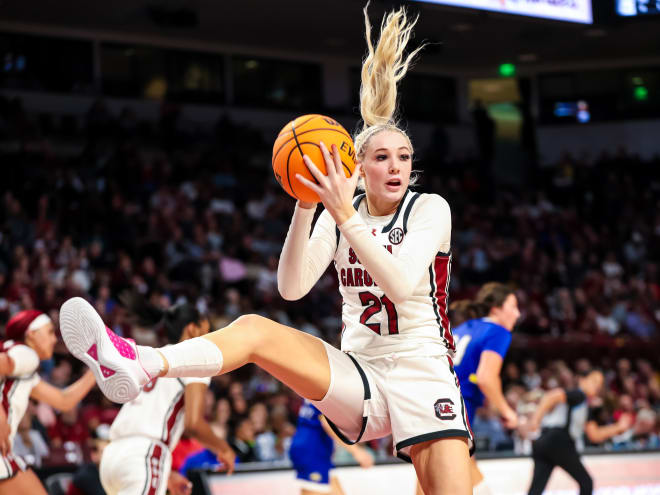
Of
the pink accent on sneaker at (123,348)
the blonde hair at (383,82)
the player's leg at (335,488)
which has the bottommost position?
the player's leg at (335,488)

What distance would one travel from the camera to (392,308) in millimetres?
3639

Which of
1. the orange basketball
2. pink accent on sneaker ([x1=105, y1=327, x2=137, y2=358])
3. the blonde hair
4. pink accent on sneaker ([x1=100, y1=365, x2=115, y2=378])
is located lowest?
pink accent on sneaker ([x1=100, y1=365, x2=115, y2=378])

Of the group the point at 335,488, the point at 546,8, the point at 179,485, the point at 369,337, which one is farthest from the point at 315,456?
the point at 546,8

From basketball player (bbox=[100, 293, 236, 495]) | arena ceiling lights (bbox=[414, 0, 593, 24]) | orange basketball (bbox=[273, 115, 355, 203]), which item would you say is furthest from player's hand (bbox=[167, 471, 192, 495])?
arena ceiling lights (bbox=[414, 0, 593, 24])

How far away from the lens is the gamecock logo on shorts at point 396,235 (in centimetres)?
370

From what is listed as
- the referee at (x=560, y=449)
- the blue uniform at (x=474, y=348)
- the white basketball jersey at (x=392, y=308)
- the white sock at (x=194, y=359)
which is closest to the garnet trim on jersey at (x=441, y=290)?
the white basketball jersey at (x=392, y=308)

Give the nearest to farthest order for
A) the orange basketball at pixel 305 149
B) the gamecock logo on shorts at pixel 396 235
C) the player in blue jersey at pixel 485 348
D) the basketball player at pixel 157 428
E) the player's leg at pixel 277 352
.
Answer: the player's leg at pixel 277 352
the orange basketball at pixel 305 149
the gamecock logo on shorts at pixel 396 235
the basketball player at pixel 157 428
the player in blue jersey at pixel 485 348

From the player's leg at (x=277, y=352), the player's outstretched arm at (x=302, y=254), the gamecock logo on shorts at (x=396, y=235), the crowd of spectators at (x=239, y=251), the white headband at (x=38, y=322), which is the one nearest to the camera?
the player's leg at (x=277, y=352)

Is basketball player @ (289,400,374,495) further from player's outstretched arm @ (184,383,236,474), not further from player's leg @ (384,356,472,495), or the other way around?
player's leg @ (384,356,472,495)

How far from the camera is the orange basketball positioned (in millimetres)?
3416

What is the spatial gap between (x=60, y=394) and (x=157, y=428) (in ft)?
2.81

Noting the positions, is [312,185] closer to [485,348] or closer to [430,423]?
[430,423]

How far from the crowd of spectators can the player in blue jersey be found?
228cm

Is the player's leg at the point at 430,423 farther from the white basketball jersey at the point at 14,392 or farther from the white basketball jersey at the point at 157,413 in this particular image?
the white basketball jersey at the point at 14,392
